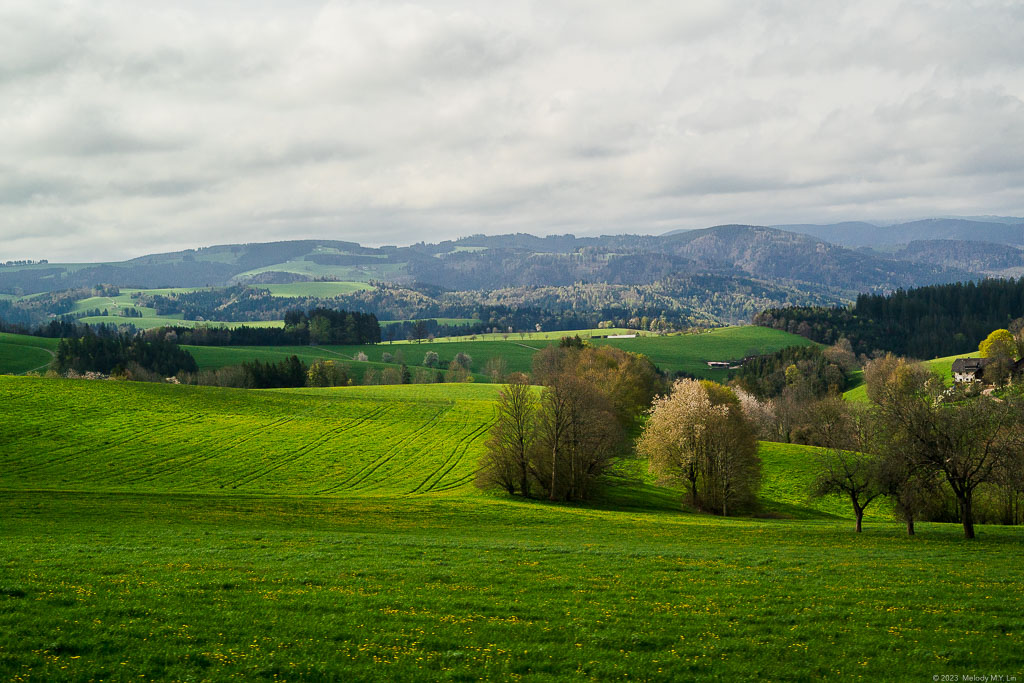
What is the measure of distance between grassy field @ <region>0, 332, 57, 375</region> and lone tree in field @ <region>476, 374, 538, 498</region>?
471ft

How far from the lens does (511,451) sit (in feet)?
193

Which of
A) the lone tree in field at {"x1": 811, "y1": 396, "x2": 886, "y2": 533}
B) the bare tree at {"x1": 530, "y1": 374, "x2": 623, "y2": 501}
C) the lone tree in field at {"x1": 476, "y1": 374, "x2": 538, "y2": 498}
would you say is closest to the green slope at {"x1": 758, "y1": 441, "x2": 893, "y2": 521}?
the lone tree in field at {"x1": 811, "y1": 396, "x2": 886, "y2": 533}

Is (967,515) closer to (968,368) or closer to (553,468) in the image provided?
(553,468)

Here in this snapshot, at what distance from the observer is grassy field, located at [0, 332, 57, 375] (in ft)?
519

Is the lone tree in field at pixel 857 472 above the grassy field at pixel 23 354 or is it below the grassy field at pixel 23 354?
below

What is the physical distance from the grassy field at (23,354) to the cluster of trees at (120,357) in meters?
8.02

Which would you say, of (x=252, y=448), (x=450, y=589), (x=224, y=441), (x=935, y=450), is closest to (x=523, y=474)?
(x=252, y=448)

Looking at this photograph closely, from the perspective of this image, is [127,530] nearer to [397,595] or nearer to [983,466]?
[397,595]

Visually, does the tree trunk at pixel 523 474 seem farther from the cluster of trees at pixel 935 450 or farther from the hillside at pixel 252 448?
the cluster of trees at pixel 935 450

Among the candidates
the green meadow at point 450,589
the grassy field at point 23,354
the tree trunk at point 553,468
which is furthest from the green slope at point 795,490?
→ the grassy field at point 23,354

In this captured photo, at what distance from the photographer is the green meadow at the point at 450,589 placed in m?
14.6

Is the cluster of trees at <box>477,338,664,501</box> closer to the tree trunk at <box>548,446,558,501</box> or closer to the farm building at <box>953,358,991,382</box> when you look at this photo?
the tree trunk at <box>548,446,558,501</box>

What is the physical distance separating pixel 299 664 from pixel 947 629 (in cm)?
1699

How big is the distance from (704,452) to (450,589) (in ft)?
152
